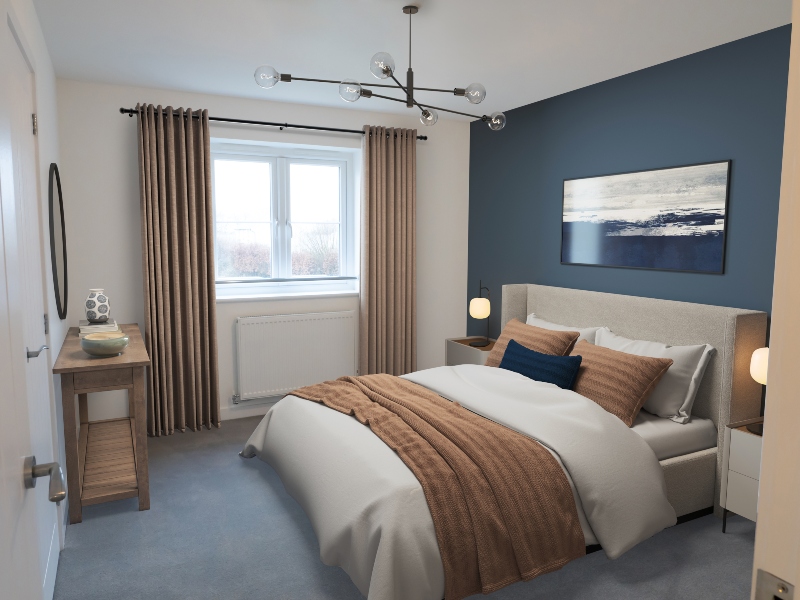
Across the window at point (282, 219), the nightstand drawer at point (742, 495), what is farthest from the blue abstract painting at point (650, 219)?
the window at point (282, 219)

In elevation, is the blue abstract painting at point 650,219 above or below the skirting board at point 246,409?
above

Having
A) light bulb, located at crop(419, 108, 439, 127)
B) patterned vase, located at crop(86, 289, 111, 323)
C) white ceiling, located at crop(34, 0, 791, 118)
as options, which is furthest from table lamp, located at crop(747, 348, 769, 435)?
patterned vase, located at crop(86, 289, 111, 323)

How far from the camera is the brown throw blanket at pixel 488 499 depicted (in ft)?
7.38

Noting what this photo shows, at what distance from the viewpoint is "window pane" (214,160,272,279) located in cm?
479

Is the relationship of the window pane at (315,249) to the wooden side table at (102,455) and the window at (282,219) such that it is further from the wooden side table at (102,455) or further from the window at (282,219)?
the wooden side table at (102,455)

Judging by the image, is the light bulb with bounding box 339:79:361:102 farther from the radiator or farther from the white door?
the radiator

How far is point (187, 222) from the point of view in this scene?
169 inches

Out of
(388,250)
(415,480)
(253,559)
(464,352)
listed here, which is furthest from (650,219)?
(253,559)

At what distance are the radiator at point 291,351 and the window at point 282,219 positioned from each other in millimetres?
305

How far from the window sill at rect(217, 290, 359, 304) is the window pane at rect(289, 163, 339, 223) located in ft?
2.13

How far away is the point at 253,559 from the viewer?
2.68 metres

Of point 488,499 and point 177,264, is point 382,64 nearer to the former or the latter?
point 488,499

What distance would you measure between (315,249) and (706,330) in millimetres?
3177

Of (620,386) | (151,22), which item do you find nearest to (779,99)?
(620,386)
